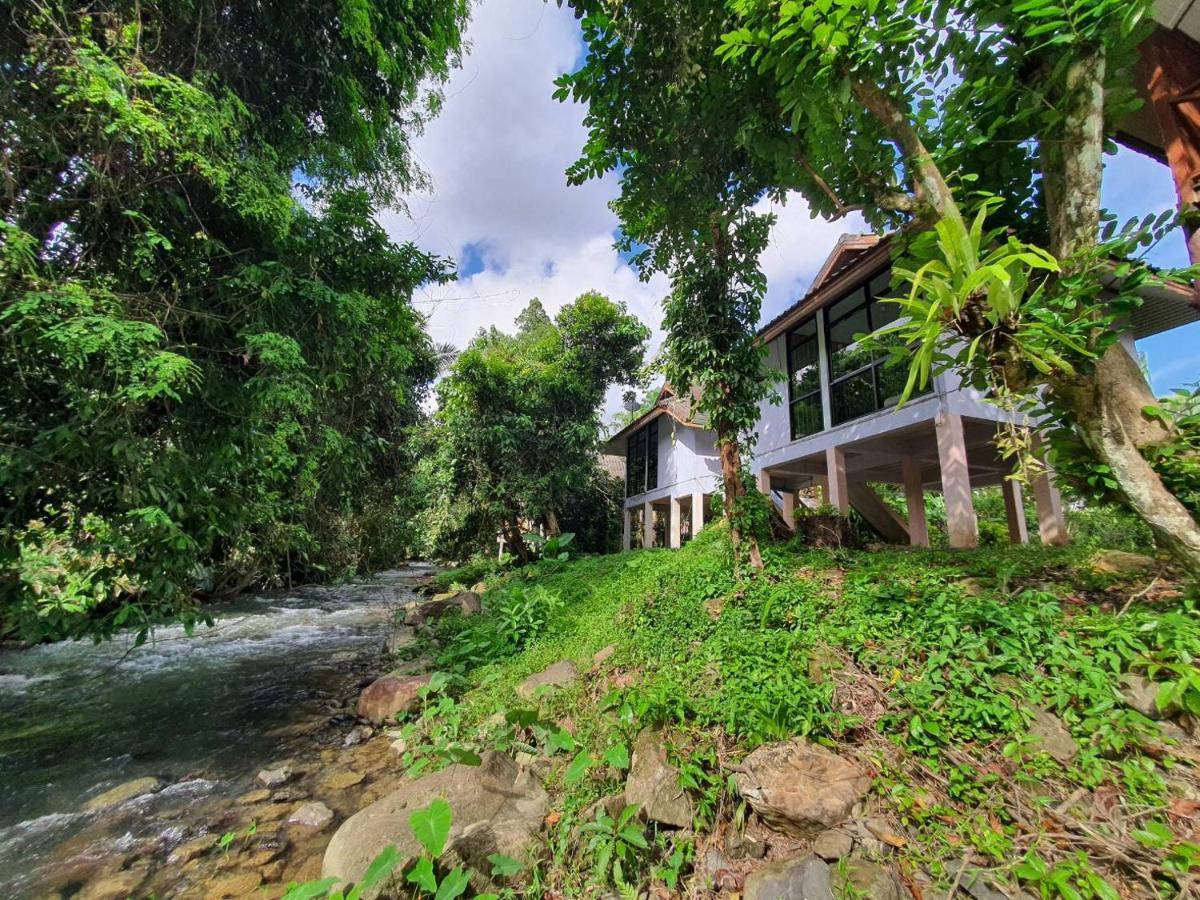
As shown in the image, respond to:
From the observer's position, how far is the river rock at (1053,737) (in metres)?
2.29

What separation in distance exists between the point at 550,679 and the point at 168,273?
5.10 metres

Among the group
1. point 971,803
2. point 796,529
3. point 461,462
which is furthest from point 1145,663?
point 461,462

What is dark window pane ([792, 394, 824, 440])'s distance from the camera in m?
9.59

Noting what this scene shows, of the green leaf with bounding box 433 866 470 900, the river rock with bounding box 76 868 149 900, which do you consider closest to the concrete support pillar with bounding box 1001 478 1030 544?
the green leaf with bounding box 433 866 470 900

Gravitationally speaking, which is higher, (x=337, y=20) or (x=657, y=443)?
(x=337, y=20)

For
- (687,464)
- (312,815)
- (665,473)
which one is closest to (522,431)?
(665,473)

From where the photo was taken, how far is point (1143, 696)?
2.36 meters

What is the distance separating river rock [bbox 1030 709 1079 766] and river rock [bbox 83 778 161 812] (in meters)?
5.85

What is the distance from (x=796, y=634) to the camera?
3766 millimetres

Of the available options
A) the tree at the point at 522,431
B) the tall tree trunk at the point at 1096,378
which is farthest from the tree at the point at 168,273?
the tree at the point at 522,431

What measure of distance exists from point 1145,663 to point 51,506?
7.08 metres

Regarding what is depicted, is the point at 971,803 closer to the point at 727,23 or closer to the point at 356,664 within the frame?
the point at 727,23

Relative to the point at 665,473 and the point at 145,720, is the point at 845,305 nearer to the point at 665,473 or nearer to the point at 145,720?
the point at 665,473

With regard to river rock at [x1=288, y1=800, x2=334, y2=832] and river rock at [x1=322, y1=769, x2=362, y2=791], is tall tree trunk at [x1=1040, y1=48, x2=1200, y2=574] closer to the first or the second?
river rock at [x1=288, y1=800, x2=334, y2=832]
